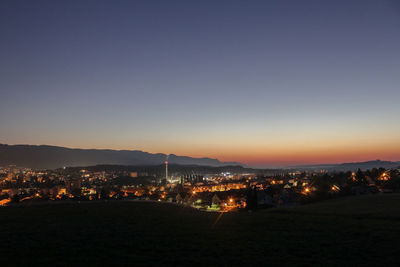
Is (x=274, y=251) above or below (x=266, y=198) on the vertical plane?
above

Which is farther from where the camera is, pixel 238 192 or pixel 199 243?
pixel 238 192

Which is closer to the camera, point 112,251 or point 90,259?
point 90,259

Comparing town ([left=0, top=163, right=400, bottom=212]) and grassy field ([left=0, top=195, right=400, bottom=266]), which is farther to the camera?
town ([left=0, top=163, right=400, bottom=212])

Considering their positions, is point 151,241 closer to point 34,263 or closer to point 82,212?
point 34,263

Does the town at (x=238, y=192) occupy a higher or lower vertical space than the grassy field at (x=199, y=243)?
lower

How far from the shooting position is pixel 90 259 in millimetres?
7676

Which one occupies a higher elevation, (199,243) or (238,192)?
(199,243)

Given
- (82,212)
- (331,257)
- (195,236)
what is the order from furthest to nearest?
(82,212), (195,236), (331,257)

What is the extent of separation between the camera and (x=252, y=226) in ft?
44.3

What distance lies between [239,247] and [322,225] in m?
6.22

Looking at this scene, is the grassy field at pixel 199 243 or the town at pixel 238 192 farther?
the town at pixel 238 192

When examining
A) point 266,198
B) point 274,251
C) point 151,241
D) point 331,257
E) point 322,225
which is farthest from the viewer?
point 266,198

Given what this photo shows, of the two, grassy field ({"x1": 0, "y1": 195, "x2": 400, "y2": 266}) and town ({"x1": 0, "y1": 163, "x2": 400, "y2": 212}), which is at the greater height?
grassy field ({"x1": 0, "y1": 195, "x2": 400, "y2": 266})

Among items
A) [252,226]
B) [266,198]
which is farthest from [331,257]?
[266,198]
